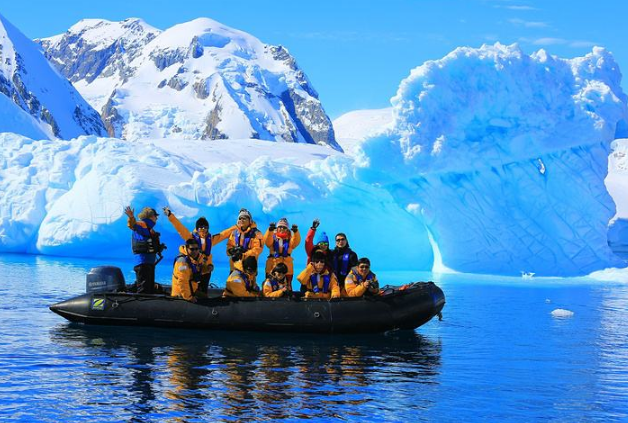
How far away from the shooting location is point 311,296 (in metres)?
11.5

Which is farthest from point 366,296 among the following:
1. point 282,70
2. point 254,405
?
point 282,70

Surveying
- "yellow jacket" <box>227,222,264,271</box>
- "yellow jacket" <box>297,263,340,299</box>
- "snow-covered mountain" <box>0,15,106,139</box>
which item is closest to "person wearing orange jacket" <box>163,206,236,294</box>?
"yellow jacket" <box>227,222,264,271</box>

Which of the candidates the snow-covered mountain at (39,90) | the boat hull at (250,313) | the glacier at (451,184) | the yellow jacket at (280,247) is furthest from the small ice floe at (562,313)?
the snow-covered mountain at (39,90)

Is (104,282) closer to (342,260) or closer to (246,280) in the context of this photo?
(246,280)

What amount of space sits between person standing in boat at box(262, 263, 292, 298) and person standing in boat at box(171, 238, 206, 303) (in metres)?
0.97

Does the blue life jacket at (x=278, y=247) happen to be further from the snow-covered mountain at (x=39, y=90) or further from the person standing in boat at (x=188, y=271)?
the snow-covered mountain at (x=39, y=90)

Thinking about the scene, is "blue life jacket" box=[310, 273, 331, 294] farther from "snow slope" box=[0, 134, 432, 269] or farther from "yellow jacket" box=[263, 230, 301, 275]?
"snow slope" box=[0, 134, 432, 269]

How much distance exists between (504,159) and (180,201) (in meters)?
10.4

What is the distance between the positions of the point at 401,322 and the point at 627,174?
8096cm

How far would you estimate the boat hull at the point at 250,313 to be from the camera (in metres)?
11.1

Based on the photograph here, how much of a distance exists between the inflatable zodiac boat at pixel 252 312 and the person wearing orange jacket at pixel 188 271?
16 centimetres

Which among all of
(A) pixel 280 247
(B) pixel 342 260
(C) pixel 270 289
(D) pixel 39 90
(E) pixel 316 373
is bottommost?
(E) pixel 316 373

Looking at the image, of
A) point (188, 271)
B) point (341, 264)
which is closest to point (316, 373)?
point (188, 271)

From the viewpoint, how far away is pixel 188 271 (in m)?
11.0
